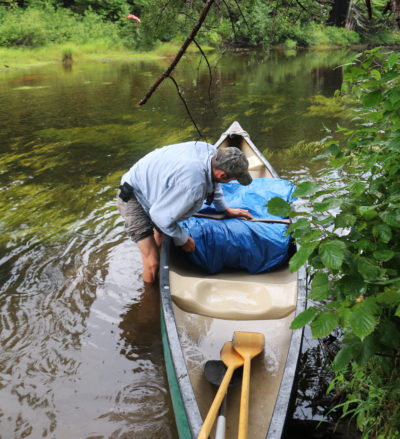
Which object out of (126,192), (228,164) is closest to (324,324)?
(228,164)

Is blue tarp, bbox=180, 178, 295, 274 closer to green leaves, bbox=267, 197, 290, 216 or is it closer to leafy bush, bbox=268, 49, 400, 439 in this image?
leafy bush, bbox=268, 49, 400, 439

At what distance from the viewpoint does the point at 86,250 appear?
4883 mm

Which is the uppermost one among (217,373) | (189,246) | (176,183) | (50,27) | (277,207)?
(50,27)

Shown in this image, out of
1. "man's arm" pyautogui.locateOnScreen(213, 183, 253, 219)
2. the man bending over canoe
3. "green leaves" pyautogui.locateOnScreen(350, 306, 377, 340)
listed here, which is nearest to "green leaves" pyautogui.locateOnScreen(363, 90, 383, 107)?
"green leaves" pyautogui.locateOnScreen(350, 306, 377, 340)

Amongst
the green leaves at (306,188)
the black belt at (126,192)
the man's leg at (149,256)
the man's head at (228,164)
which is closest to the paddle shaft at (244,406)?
the green leaves at (306,188)

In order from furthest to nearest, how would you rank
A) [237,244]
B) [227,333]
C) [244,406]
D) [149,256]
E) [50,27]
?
1. [50,27]
2. [149,256]
3. [237,244]
4. [227,333]
5. [244,406]

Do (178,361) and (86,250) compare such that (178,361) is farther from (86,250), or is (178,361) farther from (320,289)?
(86,250)

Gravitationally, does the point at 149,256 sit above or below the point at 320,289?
below

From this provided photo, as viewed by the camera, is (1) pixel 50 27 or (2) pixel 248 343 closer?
(2) pixel 248 343

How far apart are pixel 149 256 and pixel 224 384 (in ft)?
6.27

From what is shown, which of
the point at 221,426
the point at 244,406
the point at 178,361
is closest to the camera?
the point at 221,426

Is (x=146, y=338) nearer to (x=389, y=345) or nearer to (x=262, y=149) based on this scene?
(x=389, y=345)

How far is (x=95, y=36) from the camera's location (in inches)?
936

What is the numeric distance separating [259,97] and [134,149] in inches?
258
